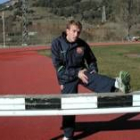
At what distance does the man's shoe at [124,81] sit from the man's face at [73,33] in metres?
1.00

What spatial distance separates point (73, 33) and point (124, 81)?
1.20m

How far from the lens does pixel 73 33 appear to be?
6.85m

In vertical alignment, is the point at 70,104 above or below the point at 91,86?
below

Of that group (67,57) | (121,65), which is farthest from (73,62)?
(121,65)

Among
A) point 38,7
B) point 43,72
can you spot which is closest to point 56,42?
point 43,72

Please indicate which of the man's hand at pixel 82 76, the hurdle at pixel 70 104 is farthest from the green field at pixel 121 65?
the hurdle at pixel 70 104

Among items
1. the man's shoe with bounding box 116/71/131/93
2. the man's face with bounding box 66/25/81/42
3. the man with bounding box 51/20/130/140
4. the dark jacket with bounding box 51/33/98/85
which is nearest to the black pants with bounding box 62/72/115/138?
the man with bounding box 51/20/130/140

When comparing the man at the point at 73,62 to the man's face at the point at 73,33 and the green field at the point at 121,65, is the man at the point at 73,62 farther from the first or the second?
the green field at the point at 121,65

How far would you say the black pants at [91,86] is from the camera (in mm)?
6562

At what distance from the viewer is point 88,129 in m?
8.38

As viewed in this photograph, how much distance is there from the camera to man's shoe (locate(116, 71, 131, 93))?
235 inches

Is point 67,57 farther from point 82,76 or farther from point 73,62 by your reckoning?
point 82,76

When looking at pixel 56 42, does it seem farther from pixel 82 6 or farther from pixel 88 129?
pixel 82 6

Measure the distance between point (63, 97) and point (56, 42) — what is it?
1.09 meters
